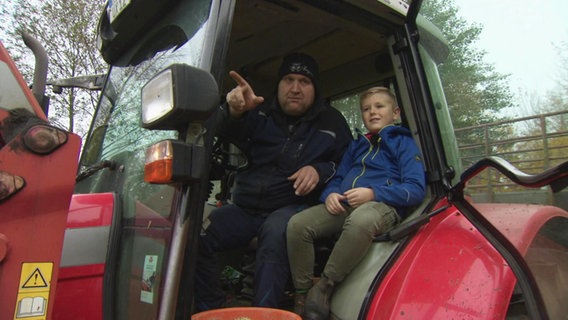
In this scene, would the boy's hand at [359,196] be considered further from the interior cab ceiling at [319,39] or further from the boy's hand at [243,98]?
the interior cab ceiling at [319,39]

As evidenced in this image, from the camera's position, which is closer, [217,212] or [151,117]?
[151,117]

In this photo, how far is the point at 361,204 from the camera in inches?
76.0

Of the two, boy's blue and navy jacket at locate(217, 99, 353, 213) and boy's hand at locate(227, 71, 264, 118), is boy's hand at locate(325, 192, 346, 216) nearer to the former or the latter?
boy's blue and navy jacket at locate(217, 99, 353, 213)

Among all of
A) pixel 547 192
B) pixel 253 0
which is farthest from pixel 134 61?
pixel 547 192

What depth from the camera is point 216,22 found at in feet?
4.82

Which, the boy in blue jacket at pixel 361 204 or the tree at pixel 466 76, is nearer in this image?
the tree at pixel 466 76

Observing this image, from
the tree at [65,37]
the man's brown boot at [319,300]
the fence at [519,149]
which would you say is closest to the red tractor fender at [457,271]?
the fence at [519,149]

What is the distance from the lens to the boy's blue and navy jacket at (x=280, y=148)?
2.30 m

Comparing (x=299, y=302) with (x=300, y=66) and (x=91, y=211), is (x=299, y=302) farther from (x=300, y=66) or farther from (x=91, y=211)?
(x=300, y=66)

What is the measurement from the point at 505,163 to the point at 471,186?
308mm

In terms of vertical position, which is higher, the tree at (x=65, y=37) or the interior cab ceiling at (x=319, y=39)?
the tree at (x=65, y=37)

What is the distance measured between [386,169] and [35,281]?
1501 millimetres

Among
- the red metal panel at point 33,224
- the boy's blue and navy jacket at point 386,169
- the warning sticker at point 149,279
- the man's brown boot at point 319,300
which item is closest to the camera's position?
the red metal panel at point 33,224

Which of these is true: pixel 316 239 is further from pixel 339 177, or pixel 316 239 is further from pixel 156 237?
pixel 156 237
